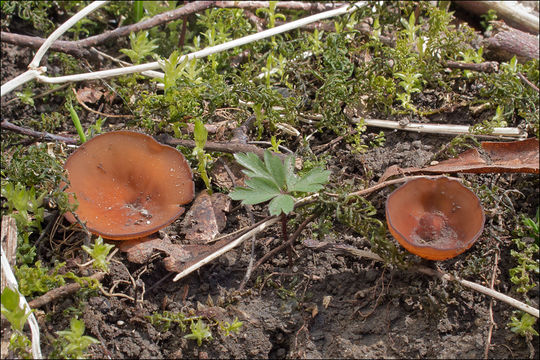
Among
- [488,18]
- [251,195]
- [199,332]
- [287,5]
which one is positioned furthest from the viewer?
[488,18]

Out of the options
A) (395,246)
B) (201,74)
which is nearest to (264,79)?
(201,74)

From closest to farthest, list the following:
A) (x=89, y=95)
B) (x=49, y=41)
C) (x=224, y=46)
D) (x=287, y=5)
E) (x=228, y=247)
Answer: (x=228, y=247) → (x=49, y=41) → (x=224, y=46) → (x=89, y=95) → (x=287, y=5)

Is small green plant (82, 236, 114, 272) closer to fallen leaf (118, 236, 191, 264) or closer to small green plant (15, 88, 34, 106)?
fallen leaf (118, 236, 191, 264)

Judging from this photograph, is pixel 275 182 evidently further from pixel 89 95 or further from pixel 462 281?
pixel 89 95

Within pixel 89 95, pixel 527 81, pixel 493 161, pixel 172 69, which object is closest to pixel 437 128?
pixel 493 161

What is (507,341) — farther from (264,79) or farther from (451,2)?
(451,2)

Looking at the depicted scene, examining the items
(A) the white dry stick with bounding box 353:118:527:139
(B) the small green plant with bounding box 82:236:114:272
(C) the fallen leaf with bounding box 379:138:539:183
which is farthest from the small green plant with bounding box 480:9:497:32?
(B) the small green plant with bounding box 82:236:114:272
